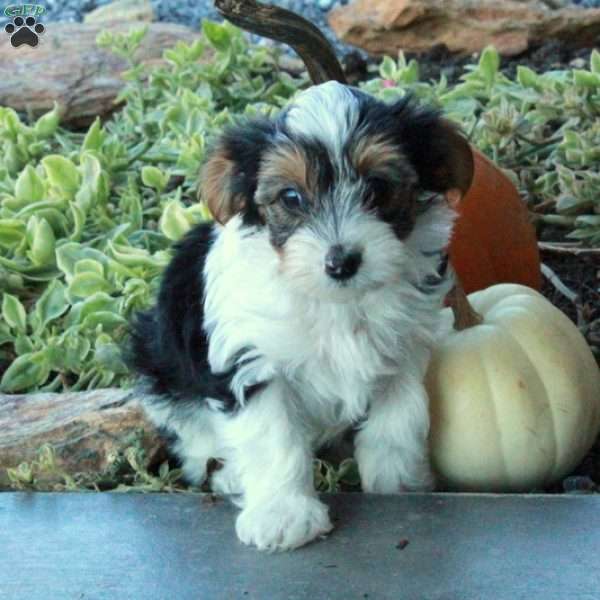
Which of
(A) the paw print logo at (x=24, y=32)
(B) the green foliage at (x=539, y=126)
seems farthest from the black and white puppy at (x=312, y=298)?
(A) the paw print logo at (x=24, y=32)

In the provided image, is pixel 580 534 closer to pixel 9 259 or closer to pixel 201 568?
pixel 201 568

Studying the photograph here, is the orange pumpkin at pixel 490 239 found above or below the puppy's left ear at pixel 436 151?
below

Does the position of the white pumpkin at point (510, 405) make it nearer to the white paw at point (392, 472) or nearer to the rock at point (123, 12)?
the white paw at point (392, 472)

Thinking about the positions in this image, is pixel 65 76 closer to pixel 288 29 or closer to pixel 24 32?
pixel 24 32

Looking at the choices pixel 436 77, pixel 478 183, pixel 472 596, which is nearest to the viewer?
pixel 472 596

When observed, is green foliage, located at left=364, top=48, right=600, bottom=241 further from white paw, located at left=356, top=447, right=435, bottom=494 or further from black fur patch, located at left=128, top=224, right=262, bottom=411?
white paw, located at left=356, top=447, right=435, bottom=494

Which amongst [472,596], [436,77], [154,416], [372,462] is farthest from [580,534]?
[436,77]
